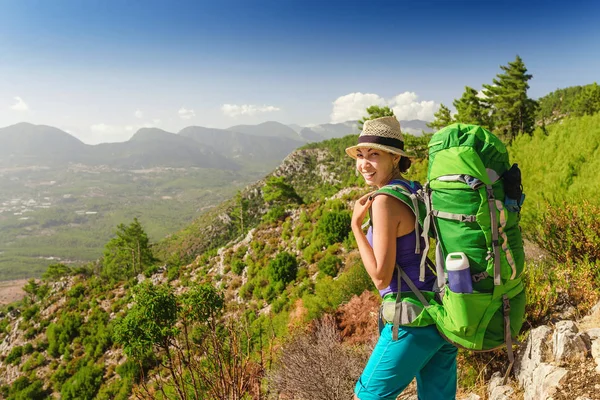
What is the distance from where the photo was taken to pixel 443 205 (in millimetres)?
1628

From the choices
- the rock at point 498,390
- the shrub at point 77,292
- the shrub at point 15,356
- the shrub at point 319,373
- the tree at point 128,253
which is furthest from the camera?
the tree at point 128,253

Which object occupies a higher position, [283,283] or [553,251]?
[553,251]

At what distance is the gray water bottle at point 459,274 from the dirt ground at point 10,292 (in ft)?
494

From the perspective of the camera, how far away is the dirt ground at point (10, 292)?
369 ft

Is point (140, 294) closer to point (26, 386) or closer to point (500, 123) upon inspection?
point (26, 386)

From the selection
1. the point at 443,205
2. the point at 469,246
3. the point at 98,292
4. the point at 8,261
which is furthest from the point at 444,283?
the point at 8,261

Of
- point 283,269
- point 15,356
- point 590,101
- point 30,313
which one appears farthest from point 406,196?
point 590,101

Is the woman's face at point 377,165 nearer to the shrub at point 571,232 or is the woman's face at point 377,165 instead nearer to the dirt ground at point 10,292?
the shrub at point 571,232

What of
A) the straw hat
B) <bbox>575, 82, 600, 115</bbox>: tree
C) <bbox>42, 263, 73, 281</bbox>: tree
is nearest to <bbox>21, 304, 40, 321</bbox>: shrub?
<bbox>42, 263, 73, 281</bbox>: tree

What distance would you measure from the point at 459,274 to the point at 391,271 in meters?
0.33

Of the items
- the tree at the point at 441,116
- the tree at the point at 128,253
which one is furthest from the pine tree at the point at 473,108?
the tree at the point at 128,253

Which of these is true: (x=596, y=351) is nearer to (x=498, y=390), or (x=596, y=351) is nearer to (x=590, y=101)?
(x=498, y=390)

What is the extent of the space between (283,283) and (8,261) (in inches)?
9189

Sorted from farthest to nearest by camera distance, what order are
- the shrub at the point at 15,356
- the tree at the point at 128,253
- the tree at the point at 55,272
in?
the tree at the point at 55,272, the tree at the point at 128,253, the shrub at the point at 15,356
